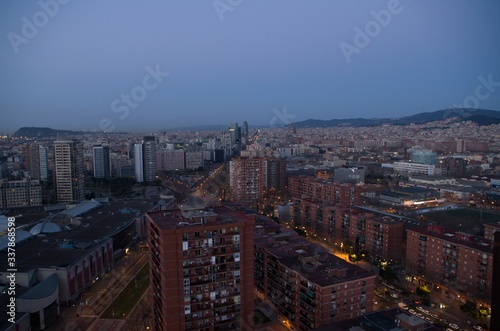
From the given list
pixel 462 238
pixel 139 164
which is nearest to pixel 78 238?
pixel 462 238

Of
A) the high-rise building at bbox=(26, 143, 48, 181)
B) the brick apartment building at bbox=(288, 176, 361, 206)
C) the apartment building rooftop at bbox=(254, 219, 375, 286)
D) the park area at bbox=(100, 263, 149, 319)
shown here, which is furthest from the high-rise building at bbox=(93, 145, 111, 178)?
the apartment building rooftop at bbox=(254, 219, 375, 286)

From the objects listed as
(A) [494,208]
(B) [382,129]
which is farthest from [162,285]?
(B) [382,129]

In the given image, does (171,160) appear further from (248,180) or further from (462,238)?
(462,238)

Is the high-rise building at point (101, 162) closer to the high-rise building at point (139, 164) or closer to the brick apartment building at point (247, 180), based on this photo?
the high-rise building at point (139, 164)

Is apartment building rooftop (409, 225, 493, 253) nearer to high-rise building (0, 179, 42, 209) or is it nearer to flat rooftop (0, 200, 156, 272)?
flat rooftop (0, 200, 156, 272)

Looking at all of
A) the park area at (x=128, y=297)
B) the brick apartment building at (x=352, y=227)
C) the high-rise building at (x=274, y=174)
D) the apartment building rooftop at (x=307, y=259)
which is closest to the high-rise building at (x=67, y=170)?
the park area at (x=128, y=297)

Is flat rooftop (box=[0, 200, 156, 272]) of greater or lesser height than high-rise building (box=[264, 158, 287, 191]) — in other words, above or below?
below


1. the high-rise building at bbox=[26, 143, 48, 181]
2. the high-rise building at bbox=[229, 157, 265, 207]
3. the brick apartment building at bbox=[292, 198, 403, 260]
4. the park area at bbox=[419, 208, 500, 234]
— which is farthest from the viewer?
the high-rise building at bbox=[26, 143, 48, 181]
